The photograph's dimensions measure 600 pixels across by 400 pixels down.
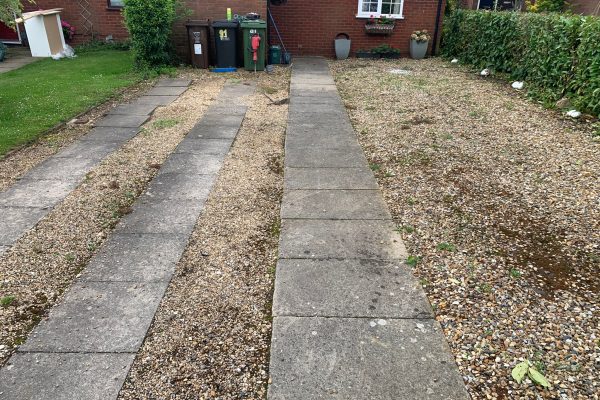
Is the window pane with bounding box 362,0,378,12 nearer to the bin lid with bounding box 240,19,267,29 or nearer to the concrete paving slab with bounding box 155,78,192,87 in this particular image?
the bin lid with bounding box 240,19,267,29

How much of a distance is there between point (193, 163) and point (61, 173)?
147 cm

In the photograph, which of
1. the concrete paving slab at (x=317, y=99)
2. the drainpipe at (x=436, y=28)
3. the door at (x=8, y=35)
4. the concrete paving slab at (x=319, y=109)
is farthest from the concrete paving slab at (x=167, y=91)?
the drainpipe at (x=436, y=28)

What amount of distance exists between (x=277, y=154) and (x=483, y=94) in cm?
522

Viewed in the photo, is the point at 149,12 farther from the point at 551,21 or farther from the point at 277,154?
the point at 551,21

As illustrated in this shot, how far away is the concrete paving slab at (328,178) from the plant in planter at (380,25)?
9.11m

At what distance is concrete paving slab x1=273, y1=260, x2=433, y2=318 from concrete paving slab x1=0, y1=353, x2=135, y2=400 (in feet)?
3.36

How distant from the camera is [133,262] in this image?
360 cm

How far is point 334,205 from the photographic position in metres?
4.55

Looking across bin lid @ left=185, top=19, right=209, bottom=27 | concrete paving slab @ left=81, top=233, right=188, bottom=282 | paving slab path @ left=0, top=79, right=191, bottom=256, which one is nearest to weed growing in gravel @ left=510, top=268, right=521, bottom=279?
concrete paving slab @ left=81, top=233, right=188, bottom=282

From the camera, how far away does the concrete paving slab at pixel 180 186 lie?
477 cm

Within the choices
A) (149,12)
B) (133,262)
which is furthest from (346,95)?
(133,262)

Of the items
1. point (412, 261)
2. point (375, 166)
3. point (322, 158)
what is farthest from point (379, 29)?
point (412, 261)

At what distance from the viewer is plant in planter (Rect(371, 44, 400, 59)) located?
13508mm

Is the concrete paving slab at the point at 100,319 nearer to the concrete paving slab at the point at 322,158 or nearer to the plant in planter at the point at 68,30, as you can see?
the concrete paving slab at the point at 322,158
